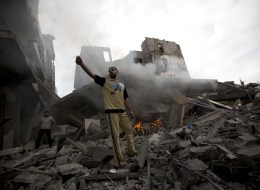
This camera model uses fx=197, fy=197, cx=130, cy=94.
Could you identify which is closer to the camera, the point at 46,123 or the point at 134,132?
the point at 46,123

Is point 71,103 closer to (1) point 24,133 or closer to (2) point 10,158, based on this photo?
(1) point 24,133

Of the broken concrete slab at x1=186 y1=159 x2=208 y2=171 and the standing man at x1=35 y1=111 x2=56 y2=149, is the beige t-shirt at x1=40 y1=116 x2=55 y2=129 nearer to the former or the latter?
the standing man at x1=35 y1=111 x2=56 y2=149

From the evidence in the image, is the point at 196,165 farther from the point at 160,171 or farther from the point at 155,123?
the point at 155,123

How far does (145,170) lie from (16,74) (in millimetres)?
5939

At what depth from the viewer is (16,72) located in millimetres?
6875

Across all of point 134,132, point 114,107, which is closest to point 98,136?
point 134,132

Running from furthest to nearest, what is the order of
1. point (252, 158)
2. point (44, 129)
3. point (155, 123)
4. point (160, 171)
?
point (155, 123) < point (44, 129) < point (160, 171) < point (252, 158)

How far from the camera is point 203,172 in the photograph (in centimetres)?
270

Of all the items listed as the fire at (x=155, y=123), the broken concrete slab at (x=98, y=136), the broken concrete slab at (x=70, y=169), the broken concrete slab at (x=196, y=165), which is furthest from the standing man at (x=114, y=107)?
the fire at (x=155, y=123)

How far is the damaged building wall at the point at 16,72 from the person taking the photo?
571 cm

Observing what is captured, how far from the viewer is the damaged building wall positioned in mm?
5711

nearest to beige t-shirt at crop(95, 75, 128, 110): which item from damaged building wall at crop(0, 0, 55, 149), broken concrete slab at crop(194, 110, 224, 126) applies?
damaged building wall at crop(0, 0, 55, 149)

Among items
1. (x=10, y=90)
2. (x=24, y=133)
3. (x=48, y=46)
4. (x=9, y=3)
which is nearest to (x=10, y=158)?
(x=10, y=90)

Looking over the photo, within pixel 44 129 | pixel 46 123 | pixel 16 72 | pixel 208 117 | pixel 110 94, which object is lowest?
pixel 208 117
